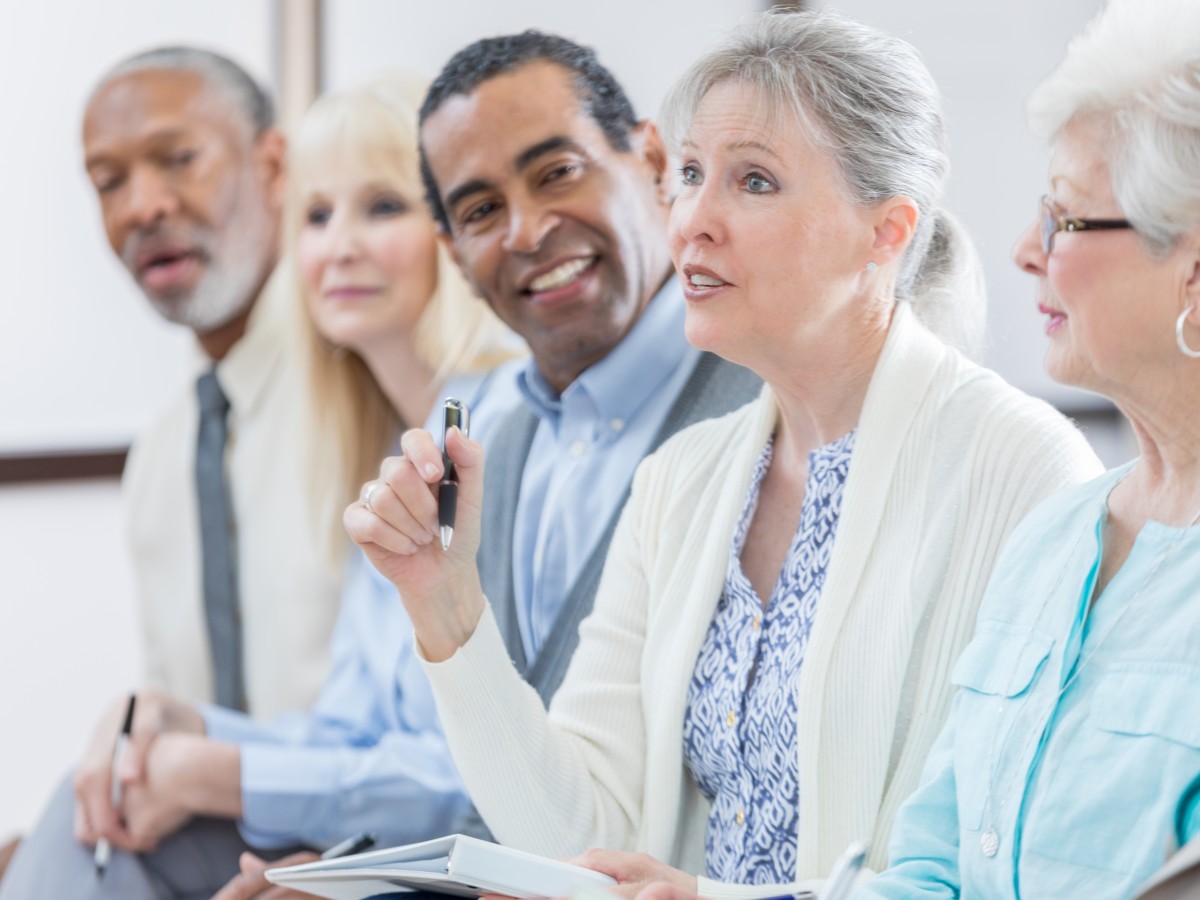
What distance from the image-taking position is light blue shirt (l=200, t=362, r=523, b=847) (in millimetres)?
1882

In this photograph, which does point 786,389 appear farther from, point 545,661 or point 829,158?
point 545,661

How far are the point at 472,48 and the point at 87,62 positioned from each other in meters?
1.87

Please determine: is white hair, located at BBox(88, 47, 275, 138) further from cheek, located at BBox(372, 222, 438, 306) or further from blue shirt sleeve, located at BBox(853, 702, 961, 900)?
blue shirt sleeve, located at BBox(853, 702, 961, 900)

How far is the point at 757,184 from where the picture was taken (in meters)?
1.30

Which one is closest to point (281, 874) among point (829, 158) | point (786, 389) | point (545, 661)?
point (545, 661)

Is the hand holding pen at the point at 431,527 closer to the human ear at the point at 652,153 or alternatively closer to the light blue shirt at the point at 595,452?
the light blue shirt at the point at 595,452

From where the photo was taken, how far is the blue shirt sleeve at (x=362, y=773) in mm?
1880

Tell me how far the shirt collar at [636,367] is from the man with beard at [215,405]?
0.75 metres

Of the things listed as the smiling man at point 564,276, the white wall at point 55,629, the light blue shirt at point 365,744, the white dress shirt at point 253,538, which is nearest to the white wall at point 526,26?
the white dress shirt at point 253,538

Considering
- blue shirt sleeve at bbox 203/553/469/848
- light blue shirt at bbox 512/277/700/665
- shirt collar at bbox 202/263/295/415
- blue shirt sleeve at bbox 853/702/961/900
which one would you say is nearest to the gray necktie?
shirt collar at bbox 202/263/295/415

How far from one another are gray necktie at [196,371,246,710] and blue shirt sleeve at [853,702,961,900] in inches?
59.7

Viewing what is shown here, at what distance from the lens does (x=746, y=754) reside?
133 centimetres

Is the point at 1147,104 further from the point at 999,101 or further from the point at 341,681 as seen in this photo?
the point at 999,101

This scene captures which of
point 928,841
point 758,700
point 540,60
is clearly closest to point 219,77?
point 540,60
